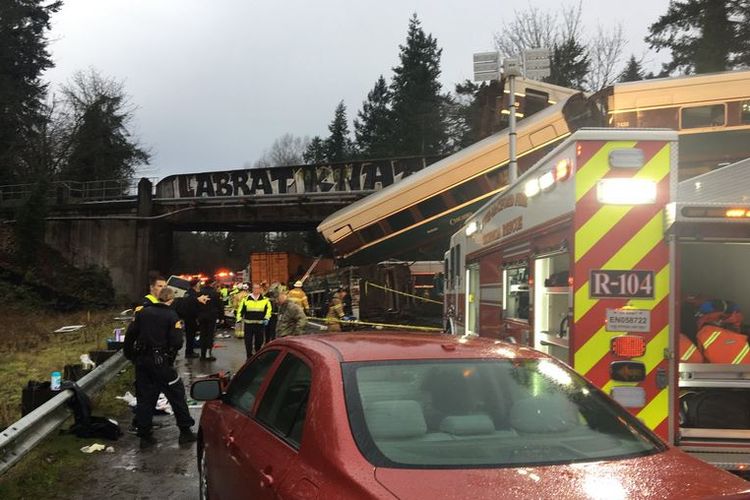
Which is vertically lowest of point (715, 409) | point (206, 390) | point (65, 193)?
point (715, 409)

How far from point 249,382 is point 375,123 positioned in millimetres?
67675

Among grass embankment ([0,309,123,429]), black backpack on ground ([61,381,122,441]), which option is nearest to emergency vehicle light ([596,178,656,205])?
black backpack on ground ([61,381,122,441])

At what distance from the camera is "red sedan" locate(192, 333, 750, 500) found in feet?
7.22

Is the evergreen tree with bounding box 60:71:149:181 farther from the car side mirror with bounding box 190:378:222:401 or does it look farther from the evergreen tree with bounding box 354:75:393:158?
the car side mirror with bounding box 190:378:222:401

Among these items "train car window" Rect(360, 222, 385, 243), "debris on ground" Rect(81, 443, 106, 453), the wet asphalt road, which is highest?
"train car window" Rect(360, 222, 385, 243)

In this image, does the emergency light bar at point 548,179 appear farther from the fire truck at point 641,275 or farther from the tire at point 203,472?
the tire at point 203,472

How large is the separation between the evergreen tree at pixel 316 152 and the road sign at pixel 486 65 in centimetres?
6630

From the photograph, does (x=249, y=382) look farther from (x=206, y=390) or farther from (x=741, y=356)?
(x=741, y=356)

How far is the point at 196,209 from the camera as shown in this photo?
33.5 m

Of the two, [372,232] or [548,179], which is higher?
[372,232]

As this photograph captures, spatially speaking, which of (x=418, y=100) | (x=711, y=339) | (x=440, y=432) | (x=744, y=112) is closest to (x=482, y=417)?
(x=440, y=432)

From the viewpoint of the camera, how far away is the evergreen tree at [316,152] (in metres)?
81.2

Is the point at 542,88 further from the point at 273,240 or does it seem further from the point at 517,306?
the point at 273,240

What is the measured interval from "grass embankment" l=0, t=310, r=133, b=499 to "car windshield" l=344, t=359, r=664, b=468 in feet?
12.9
